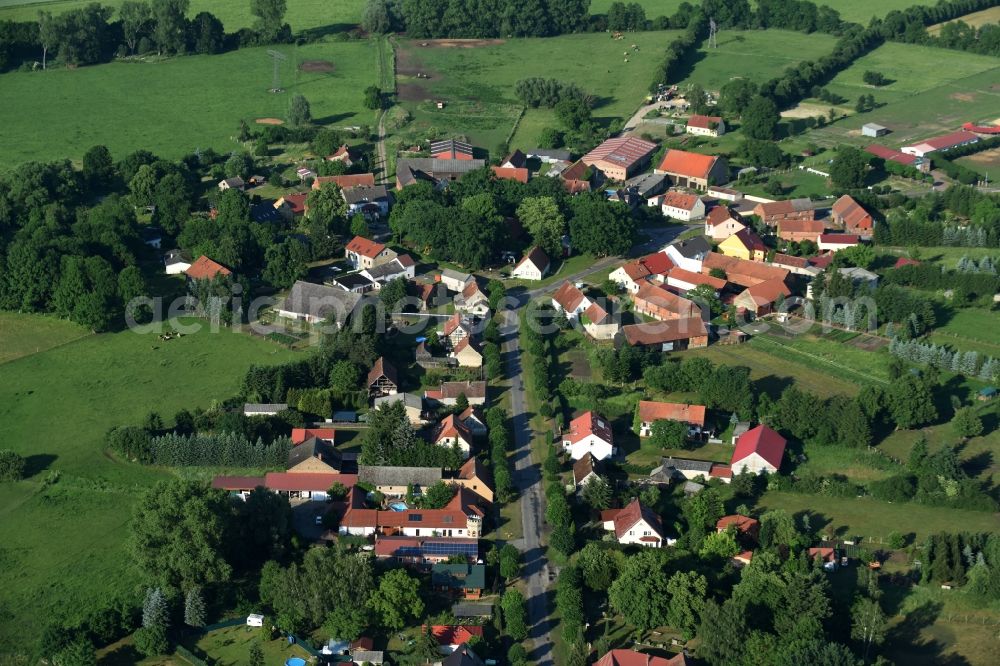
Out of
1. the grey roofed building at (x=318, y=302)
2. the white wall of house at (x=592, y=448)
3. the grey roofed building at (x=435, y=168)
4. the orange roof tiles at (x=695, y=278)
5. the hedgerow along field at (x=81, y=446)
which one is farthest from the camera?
the grey roofed building at (x=435, y=168)

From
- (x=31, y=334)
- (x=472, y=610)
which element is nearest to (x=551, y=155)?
(x=31, y=334)

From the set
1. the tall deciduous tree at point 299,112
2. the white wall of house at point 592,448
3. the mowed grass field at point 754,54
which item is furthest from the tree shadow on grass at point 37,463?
the mowed grass field at point 754,54

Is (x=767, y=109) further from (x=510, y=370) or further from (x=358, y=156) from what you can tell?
(x=510, y=370)

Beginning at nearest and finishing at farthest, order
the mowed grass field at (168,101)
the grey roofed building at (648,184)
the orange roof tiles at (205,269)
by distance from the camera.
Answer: the orange roof tiles at (205,269), the grey roofed building at (648,184), the mowed grass field at (168,101)

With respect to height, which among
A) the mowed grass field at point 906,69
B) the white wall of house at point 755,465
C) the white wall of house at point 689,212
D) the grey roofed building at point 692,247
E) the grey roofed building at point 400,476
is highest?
the mowed grass field at point 906,69

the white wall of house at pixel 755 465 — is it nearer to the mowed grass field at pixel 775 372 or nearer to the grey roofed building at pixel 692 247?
the mowed grass field at pixel 775 372

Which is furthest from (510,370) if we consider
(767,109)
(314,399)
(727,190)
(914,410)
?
(767,109)
